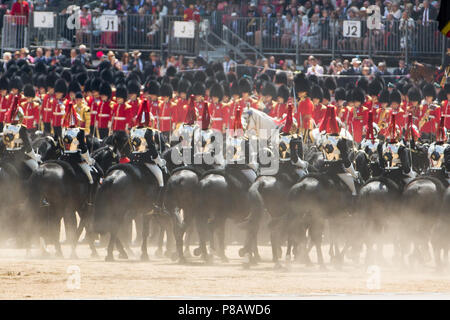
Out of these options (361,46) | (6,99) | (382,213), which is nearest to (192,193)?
(382,213)

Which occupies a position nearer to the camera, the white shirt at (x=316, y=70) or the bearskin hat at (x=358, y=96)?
the bearskin hat at (x=358, y=96)

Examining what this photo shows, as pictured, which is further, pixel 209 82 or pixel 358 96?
pixel 209 82

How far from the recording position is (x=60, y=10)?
3048cm

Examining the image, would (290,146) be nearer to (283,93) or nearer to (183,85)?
(283,93)

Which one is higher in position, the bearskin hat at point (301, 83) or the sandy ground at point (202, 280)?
the bearskin hat at point (301, 83)

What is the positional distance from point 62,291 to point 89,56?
598 inches

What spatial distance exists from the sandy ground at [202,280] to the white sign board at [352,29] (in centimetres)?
1170

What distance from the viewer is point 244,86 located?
20344 millimetres

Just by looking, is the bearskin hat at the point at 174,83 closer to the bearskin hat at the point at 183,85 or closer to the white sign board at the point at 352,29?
the bearskin hat at the point at 183,85

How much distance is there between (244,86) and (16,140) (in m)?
5.38

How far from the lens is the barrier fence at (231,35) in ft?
86.6

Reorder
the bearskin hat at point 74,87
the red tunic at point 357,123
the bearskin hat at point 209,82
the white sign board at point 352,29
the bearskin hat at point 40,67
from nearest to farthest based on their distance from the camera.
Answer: the red tunic at point 357,123, the bearskin hat at point 74,87, the bearskin hat at point 209,82, the bearskin hat at point 40,67, the white sign board at point 352,29

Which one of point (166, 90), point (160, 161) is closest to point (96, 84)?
point (166, 90)

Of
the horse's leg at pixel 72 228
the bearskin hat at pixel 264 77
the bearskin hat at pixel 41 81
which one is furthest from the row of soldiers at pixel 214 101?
the horse's leg at pixel 72 228
